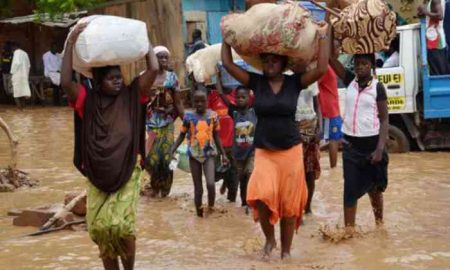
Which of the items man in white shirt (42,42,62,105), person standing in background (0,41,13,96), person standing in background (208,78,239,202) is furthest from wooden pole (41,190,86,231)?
person standing in background (0,41,13,96)

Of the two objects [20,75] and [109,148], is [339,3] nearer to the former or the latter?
[109,148]

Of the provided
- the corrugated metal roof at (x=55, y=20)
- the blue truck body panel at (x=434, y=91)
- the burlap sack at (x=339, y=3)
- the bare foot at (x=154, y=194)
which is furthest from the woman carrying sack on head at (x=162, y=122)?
the corrugated metal roof at (x=55, y=20)

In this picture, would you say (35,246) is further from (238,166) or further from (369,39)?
(369,39)

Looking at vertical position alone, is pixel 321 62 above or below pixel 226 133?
above

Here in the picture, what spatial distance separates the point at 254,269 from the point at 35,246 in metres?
2.00

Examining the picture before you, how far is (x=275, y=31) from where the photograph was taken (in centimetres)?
553

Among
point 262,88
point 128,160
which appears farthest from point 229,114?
point 128,160

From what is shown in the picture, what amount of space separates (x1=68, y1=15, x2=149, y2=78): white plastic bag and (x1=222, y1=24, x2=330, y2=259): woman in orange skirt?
4.00ft

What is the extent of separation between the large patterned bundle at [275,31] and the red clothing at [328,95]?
2.24m

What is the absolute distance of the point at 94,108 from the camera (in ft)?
15.5

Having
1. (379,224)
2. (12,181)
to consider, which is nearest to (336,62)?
(379,224)

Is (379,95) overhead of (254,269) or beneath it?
overhead

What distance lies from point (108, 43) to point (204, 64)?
4524 millimetres

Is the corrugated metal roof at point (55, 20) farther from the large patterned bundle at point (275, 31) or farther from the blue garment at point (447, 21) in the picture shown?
the large patterned bundle at point (275, 31)
